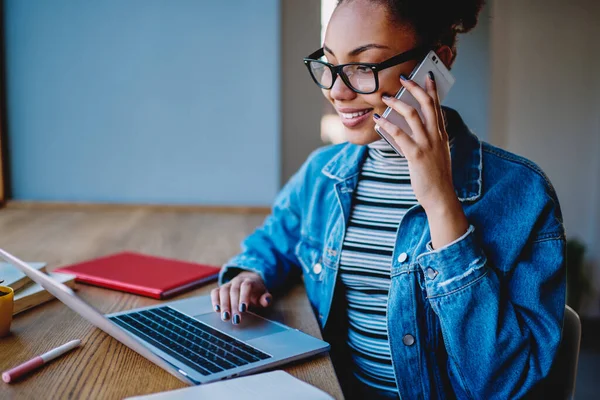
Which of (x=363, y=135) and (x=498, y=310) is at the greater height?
(x=363, y=135)

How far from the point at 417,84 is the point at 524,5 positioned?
2.44m

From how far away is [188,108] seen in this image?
2.23 meters

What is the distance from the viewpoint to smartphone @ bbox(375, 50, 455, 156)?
2.97 ft

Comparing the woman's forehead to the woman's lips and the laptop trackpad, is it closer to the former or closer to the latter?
the woman's lips

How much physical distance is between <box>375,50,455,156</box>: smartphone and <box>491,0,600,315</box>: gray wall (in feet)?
7.03

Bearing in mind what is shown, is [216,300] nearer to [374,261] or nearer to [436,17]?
[374,261]

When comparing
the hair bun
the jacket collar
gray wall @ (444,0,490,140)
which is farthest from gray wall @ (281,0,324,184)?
the hair bun

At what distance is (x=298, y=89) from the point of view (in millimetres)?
2363

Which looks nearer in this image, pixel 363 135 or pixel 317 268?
pixel 363 135

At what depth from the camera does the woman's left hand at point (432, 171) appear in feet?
2.83

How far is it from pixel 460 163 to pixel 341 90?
10.1 inches

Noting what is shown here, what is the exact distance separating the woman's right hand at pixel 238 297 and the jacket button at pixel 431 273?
0.88ft

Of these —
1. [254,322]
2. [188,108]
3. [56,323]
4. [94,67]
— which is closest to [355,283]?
[254,322]

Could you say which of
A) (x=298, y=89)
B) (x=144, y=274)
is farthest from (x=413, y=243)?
(x=298, y=89)
